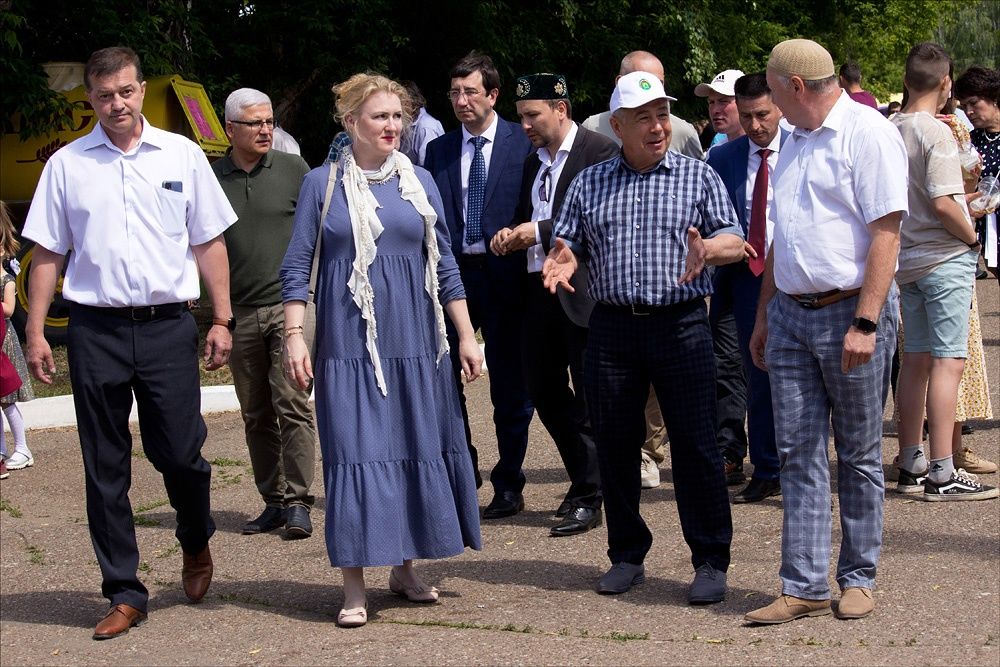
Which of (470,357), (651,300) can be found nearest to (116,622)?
(470,357)

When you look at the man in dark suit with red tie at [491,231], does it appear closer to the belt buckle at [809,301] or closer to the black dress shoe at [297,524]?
the black dress shoe at [297,524]

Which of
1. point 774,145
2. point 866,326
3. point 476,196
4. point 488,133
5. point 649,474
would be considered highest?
point 488,133

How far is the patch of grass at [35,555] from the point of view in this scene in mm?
6988

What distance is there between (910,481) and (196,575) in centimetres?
357

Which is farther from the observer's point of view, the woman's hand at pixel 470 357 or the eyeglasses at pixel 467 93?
the eyeglasses at pixel 467 93

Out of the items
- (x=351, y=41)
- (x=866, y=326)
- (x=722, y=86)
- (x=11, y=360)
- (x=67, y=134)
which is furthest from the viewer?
(x=351, y=41)

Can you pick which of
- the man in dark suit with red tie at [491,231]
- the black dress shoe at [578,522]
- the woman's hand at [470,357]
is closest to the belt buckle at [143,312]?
the woman's hand at [470,357]

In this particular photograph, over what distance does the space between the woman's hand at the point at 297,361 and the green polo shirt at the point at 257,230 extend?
A: 170cm

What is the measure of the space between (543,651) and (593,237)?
1628 mm

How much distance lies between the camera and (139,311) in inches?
226

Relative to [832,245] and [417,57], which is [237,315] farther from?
[417,57]

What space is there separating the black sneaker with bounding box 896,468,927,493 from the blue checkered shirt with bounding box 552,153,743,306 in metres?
2.22

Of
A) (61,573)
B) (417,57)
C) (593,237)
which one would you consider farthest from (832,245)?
(417,57)

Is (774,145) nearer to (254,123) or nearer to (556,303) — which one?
(556,303)
